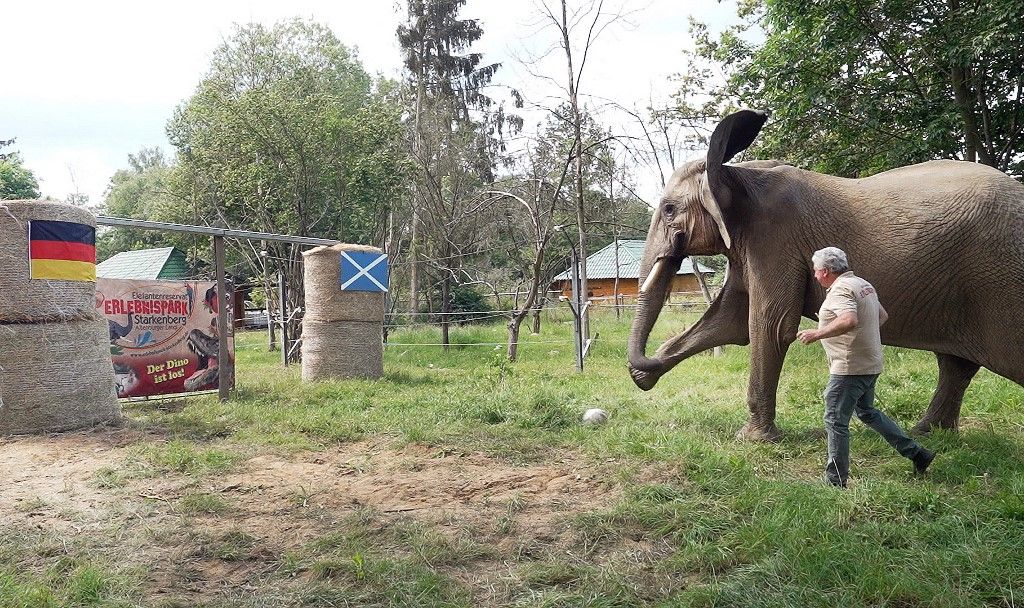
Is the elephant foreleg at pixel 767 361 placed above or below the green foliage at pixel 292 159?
below

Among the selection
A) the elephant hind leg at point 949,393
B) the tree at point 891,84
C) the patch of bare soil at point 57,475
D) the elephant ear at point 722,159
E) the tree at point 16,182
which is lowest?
the patch of bare soil at point 57,475

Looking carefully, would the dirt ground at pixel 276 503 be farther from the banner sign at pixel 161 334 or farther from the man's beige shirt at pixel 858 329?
the banner sign at pixel 161 334

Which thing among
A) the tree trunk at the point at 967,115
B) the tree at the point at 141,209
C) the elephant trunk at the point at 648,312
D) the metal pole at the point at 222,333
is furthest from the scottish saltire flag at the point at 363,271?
the tree at the point at 141,209

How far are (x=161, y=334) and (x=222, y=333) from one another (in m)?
0.72

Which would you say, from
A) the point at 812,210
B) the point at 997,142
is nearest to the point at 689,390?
the point at 812,210

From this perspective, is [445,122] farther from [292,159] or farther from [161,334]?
[161,334]

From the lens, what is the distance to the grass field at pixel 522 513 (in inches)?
125

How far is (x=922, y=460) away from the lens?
4.72 meters

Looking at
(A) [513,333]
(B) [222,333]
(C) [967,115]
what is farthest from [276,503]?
(C) [967,115]

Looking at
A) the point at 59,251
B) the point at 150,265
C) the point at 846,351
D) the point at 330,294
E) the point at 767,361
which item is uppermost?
the point at 150,265

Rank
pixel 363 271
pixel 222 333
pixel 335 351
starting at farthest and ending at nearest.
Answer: pixel 363 271 → pixel 335 351 → pixel 222 333

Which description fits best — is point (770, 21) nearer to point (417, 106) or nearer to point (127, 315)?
point (127, 315)

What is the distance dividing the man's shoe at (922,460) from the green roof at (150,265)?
26.5 m

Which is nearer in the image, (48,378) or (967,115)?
(48,378)
